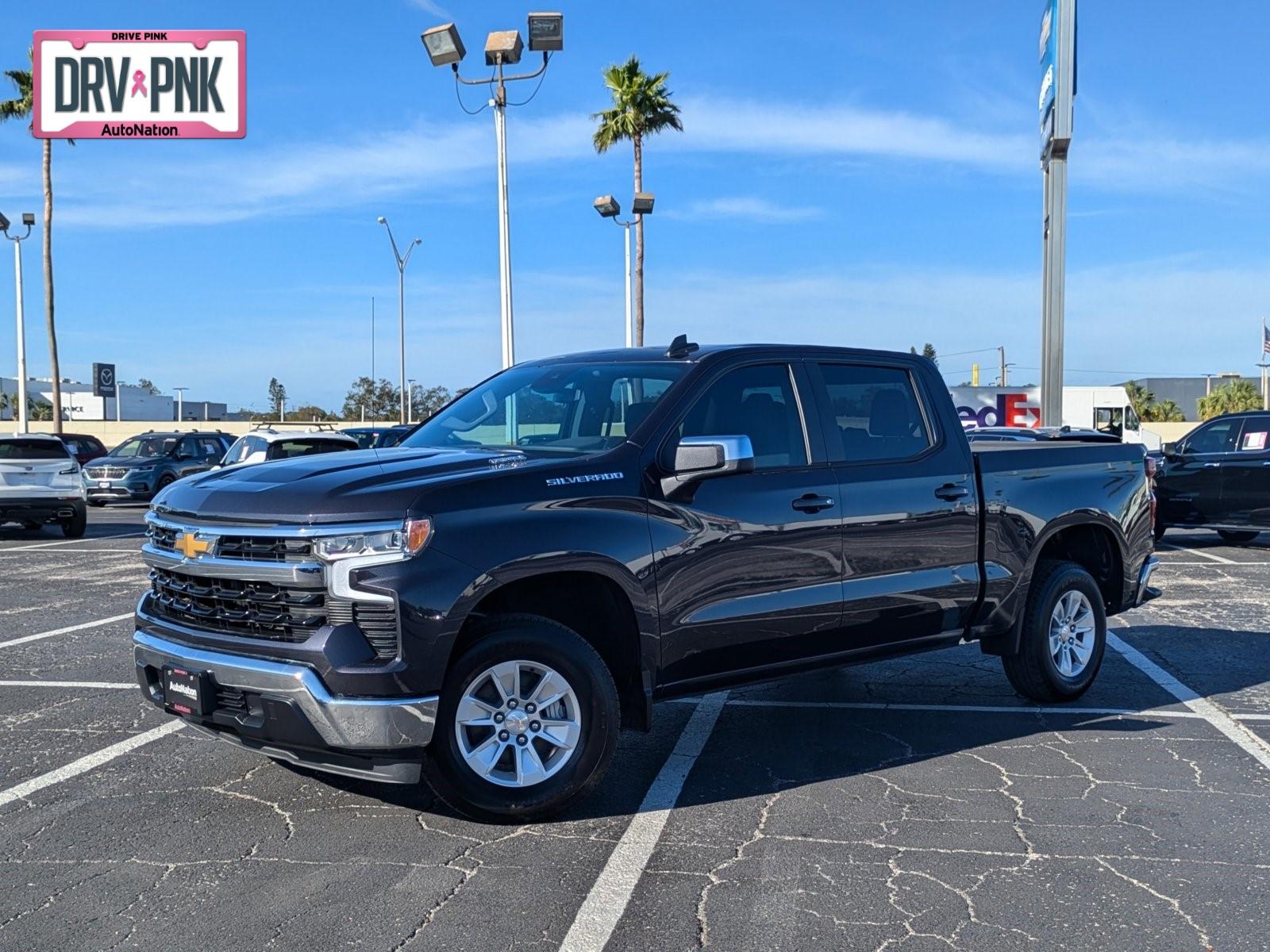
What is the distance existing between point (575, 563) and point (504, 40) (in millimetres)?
16026

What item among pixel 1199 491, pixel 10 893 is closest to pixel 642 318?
pixel 1199 491

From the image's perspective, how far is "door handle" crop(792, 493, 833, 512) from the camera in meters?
5.83

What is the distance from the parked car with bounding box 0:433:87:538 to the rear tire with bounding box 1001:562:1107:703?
50.3ft

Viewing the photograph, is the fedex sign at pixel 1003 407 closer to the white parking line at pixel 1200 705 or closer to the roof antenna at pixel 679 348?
the white parking line at pixel 1200 705

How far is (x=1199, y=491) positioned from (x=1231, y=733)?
10795 mm

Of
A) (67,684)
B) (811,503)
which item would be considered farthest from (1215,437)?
(67,684)

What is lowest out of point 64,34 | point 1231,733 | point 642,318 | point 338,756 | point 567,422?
point 1231,733

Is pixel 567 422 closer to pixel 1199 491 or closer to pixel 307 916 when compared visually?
pixel 307 916

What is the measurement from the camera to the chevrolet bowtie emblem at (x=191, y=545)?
4.96 meters

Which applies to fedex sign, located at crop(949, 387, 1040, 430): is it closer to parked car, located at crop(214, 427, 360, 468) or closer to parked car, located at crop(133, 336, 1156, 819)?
parked car, located at crop(214, 427, 360, 468)

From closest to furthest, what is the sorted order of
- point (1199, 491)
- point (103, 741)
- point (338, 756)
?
point (338, 756) < point (103, 741) < point (1199, 491)

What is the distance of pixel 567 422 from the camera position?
591 cm

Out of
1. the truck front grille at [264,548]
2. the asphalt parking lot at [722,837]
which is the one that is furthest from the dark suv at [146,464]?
the truck front grille at [264,548]

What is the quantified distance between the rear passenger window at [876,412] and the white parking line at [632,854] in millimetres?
1689
